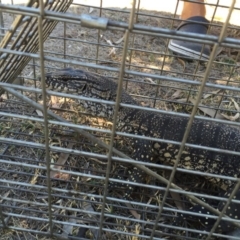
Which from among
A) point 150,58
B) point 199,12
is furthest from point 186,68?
point 199,12

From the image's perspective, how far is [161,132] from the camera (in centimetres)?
320

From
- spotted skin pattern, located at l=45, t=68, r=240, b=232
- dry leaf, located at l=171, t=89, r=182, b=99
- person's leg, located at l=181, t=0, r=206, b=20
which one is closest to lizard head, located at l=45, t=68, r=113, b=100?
spotted skin pattern, located at l=45, t=68, r=240, b=232

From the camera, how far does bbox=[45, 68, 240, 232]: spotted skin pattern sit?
305 centimetres

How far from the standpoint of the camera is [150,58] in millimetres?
4820

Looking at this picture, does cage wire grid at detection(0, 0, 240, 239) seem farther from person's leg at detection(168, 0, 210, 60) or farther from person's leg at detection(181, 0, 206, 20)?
person's leg at detection(181, 0, 206, 20)

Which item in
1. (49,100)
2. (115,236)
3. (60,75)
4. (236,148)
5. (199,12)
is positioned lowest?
(115,236)

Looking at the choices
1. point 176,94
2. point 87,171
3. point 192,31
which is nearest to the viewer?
point 87,171

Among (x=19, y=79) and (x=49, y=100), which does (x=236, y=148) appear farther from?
(x=19, y=79)

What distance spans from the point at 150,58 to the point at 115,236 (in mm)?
2790

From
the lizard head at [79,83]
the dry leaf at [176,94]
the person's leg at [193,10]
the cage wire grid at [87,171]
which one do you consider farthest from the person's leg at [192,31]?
the lizard head at [79,83]

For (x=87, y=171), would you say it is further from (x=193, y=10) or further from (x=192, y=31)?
(x=193, y=10)

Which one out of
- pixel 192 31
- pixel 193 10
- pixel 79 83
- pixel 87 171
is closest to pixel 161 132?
pixel 87 171

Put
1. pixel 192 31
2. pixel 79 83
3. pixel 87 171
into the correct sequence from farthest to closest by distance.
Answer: pixel 192 31
pixel 79 83
pixel 87 171

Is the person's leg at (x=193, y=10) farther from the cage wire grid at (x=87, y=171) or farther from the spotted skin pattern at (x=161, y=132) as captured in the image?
the spotted skin pattern at (x=161, y=132)
